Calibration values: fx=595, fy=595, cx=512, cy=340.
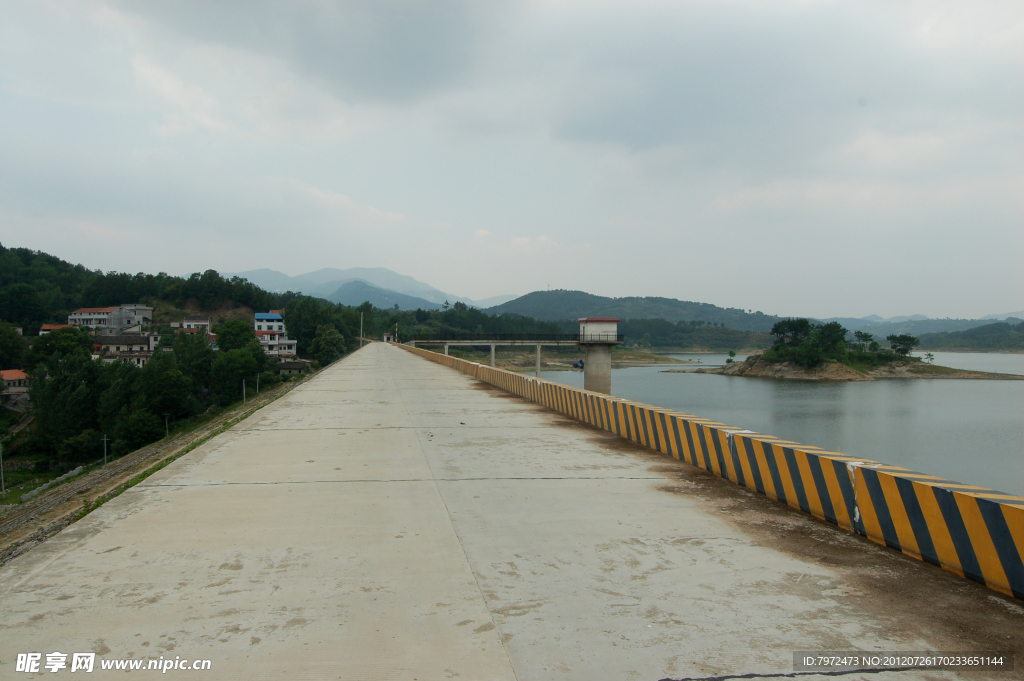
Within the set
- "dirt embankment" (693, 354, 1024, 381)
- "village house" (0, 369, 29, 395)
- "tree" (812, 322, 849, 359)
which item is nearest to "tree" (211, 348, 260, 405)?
"village house" (0, 369, 29, 395)

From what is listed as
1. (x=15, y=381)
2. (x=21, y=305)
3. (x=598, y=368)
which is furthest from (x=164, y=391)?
(x=21, y=305)

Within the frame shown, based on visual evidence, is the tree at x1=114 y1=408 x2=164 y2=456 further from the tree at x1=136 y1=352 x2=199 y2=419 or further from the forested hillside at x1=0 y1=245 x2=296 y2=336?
the forested hillside at x1=0 y1=245 x2=296 y2=336

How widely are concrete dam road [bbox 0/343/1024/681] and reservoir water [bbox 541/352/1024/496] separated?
28.5 m

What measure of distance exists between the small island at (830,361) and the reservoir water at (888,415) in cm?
482

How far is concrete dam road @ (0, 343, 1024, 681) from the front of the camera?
3.88 meters

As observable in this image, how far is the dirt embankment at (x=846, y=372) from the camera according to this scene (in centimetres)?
9594

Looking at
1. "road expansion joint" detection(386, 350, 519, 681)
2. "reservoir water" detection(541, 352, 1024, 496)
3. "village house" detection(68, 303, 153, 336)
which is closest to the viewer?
"road expansion joint" detection(386, 350, 519, 681)

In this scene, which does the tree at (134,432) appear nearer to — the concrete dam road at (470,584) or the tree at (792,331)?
the concrete dam road at (470,584)

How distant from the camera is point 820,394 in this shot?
73.8 meters

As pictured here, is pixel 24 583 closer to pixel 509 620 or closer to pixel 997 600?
pixel 509 620

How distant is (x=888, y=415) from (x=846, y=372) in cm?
4228

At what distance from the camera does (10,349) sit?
281 feet

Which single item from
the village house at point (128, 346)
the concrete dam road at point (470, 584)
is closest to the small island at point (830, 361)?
the concrete dam road at point (470, 584)

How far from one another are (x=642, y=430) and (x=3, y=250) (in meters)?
199
